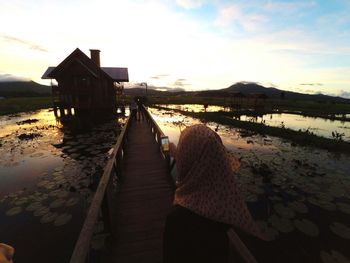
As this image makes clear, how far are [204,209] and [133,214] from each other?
4.28 m

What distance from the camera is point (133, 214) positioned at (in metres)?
5.36

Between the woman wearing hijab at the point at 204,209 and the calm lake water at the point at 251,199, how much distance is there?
4246 mm

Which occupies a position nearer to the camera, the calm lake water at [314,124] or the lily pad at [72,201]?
the lily pad at [72,201]

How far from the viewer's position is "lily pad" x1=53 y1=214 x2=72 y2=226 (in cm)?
668

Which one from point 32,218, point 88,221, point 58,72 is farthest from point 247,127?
point 58,72

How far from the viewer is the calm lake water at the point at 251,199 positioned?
18.8 feet

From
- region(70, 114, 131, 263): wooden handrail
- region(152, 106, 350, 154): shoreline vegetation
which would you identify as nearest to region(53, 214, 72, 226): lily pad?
region(70, 114, 131, 263): wooden handrail

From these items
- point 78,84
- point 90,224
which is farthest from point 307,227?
point 78,84

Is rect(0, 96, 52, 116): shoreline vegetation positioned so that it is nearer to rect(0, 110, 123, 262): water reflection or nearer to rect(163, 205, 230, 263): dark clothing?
rect(0, 110, 123, 262): water reflection

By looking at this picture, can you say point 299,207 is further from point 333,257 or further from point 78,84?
point 78,84

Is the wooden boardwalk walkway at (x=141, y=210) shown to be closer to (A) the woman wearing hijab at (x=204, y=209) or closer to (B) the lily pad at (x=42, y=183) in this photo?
(A) the woman wearing hijab at (x=204, y=209)

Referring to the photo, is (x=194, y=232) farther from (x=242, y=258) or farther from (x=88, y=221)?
(x=88, y=221)

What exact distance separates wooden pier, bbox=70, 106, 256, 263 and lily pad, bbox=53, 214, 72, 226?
1.89 m

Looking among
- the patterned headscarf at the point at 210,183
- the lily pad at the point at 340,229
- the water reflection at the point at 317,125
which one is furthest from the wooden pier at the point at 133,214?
the water reflection at the point at 317,125
